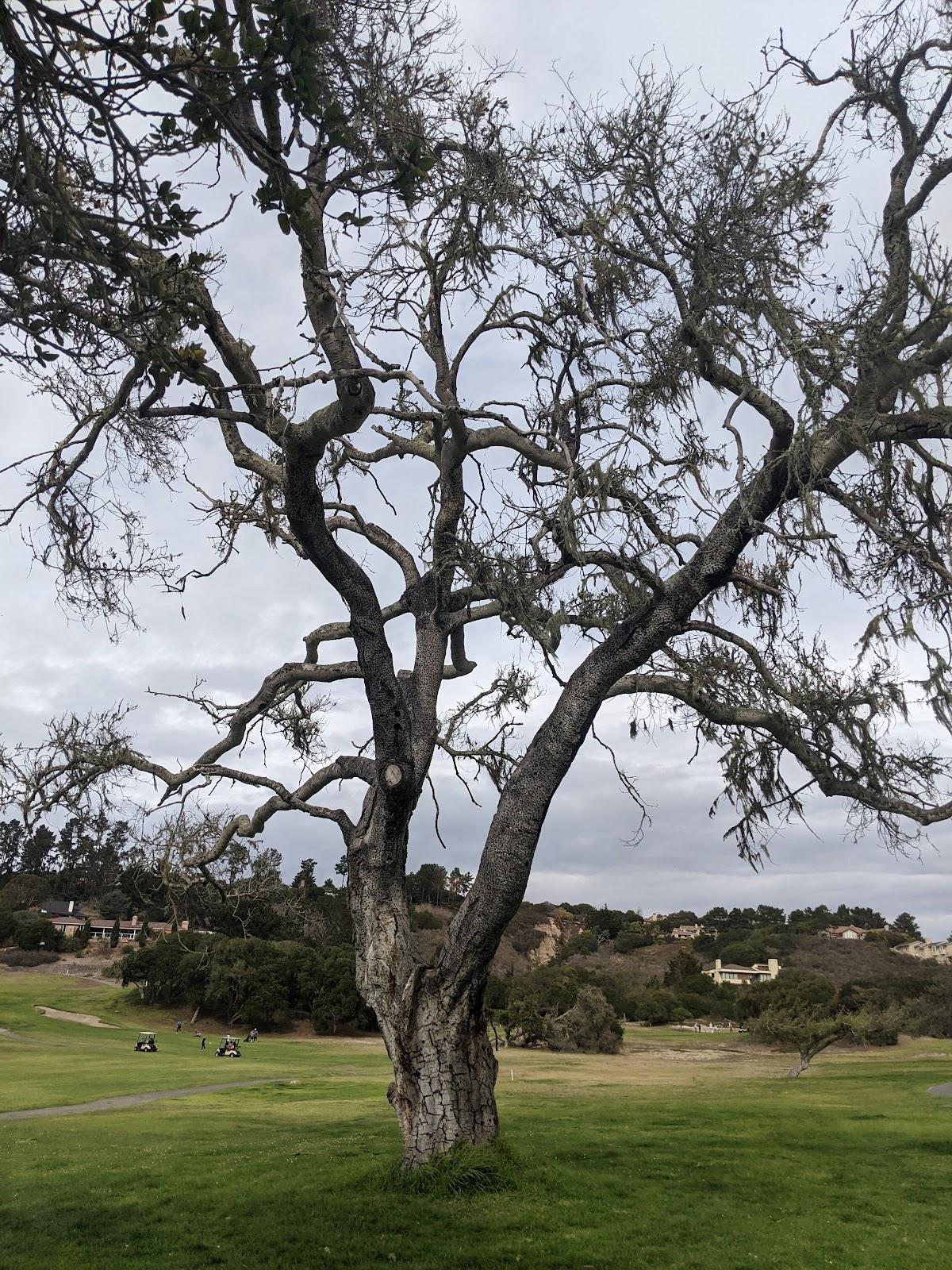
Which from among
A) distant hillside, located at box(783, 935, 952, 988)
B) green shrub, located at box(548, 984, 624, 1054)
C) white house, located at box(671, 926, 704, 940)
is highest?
white house, located at box(671, 926, 704, 940)

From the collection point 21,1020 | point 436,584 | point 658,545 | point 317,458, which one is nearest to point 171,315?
point 317,458

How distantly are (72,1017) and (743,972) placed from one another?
45.5 m

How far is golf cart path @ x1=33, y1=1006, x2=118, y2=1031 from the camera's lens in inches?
1708

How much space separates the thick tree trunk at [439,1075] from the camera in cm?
925

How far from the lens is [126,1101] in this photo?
20.5 meters

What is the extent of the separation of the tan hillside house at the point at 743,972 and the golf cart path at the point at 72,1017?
3969 cm

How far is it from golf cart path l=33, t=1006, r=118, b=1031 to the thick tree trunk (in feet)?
128

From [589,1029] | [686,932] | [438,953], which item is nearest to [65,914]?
[686,932]

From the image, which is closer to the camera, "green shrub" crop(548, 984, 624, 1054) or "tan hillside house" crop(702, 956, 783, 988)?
"green shrub" crop(548, 984, 624, 1054)

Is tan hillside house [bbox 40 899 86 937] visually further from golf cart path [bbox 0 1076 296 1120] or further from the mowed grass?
the mowed grass

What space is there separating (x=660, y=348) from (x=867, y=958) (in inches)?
2709

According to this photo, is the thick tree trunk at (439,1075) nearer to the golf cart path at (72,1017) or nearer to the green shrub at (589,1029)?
the green shrub at (589,1029)

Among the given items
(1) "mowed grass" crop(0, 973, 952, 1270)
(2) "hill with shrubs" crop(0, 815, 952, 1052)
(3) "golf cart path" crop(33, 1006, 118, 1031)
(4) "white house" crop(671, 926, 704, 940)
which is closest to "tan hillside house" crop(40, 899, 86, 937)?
(2) "hill with shrubs" crop(0, 815, 952, 1052)

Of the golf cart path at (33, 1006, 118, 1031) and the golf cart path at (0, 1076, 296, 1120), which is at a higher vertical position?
the golf cart path at (0, 1076, 296, 1120)
